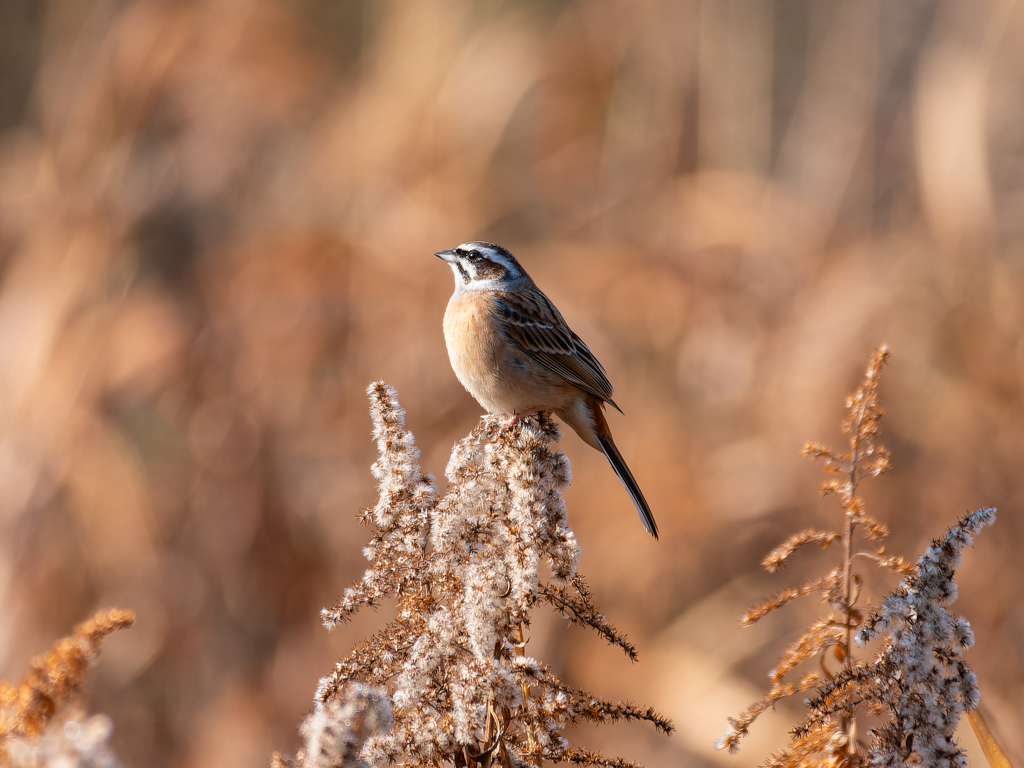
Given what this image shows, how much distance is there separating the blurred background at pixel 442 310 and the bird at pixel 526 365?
1.33 metres

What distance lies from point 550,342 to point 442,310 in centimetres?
169

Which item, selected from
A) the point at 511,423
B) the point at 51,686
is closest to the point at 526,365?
the point at 511,423

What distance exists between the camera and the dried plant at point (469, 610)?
1279mm

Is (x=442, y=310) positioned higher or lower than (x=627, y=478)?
higher

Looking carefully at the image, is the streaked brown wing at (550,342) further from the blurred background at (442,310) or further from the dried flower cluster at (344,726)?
the dried flower cluster at (344,726)

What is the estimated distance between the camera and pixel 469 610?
1.38 m

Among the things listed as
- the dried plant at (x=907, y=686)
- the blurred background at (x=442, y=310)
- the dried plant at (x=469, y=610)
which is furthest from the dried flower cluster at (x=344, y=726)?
the blurred background at (x=442, y=310)

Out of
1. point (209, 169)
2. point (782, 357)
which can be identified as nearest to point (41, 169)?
point (209, 169)

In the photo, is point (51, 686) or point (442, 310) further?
point (442, 310)

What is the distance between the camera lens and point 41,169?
17.4ft

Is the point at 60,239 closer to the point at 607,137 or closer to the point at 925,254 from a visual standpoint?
the point at 607,137

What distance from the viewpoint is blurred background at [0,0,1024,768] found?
5.01 metres

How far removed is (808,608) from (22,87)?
7836 mm

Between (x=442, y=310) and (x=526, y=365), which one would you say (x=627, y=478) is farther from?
(x=442, y=310)
